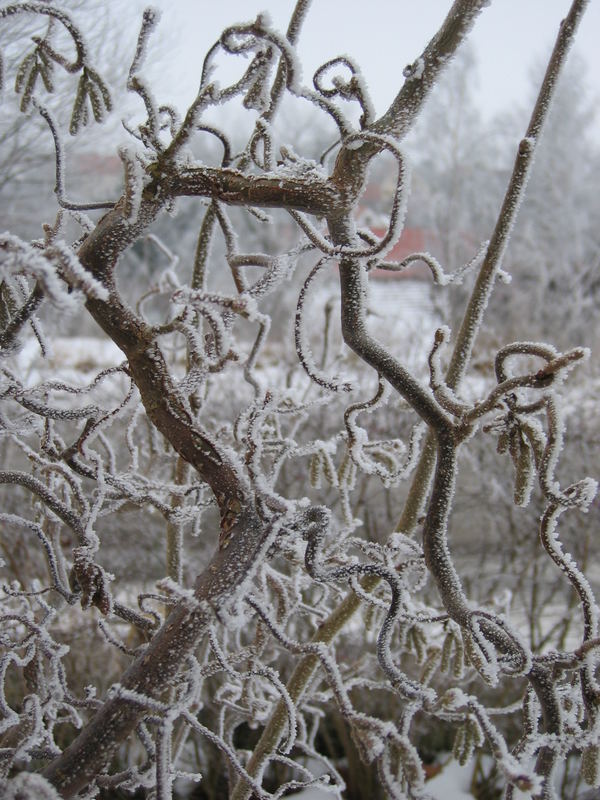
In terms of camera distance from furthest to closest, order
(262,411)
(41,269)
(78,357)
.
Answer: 1. (78,357)
2. (262,411)
3. (41,269)

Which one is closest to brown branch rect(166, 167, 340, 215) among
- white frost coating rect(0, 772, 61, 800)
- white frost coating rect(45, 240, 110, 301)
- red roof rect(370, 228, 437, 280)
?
white frost coating rect(45, 240, 110, 301)

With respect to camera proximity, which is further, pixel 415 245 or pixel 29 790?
pixel 415 245

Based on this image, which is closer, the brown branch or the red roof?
the brown branch

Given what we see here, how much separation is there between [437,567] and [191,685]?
182 mm

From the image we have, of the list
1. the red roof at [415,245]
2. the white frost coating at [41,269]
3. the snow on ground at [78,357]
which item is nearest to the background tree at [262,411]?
the white frost coating at [41,269]

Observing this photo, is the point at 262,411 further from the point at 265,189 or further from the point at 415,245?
the point at 415,245

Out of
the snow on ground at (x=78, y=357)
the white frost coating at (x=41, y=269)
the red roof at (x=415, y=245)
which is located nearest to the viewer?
the white frost coating at (x=41, y=269)

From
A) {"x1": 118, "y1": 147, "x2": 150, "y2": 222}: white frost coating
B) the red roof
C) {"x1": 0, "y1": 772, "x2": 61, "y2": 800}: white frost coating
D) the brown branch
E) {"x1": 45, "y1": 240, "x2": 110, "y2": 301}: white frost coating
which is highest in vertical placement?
the red roof

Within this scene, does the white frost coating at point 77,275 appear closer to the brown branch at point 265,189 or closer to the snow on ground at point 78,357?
the brown branch at point 265,189

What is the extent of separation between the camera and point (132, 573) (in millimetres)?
1791

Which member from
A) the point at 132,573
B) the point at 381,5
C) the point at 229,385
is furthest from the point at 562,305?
the point at 381,5

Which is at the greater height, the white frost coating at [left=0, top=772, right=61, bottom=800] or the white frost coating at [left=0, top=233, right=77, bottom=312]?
the white frost coating at [left=0, top=233, right=77, bottom=312]

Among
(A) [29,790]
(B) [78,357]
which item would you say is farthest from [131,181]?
(B) [78,357]

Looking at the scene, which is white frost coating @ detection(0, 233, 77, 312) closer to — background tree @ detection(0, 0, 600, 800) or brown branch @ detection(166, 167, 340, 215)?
background tree @ detection(0, 0, 600, 800)
